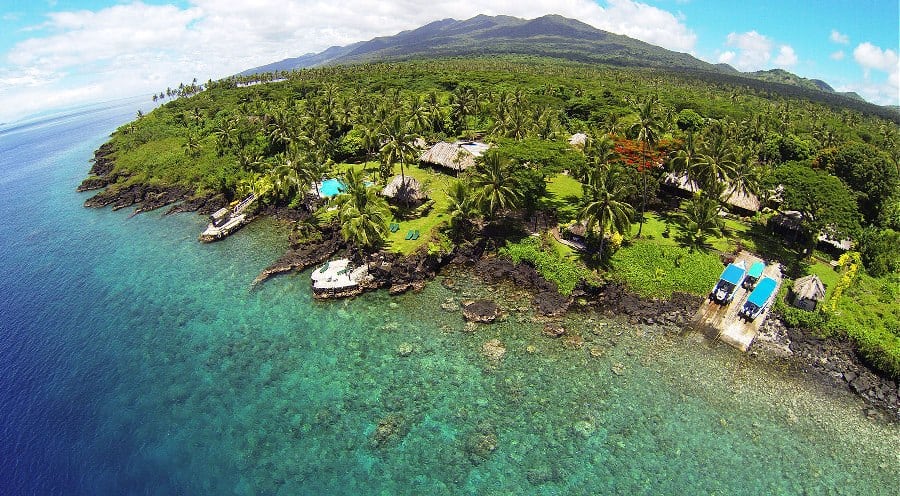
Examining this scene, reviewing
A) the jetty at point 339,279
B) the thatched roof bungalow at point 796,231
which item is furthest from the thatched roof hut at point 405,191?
the thatched roof bungalow at point 796,231

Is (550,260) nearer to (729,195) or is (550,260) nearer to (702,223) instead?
(702,223)

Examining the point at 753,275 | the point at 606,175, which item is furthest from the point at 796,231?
the point at 606,175

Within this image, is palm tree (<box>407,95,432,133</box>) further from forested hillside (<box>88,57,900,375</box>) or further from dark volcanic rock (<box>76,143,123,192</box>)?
dark volcanic rock (<box>76,143,123,192</box>)

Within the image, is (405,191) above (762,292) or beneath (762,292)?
above

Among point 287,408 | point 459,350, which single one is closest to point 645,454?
point 459,350

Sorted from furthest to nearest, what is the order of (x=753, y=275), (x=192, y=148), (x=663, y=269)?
(x=192, y=148) → (x=663, y=269) → (x=753, y=275)

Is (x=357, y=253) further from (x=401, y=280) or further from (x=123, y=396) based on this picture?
(x=123, y=396)
